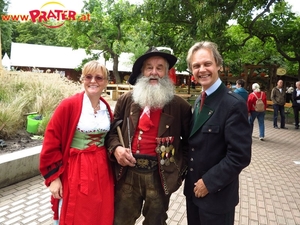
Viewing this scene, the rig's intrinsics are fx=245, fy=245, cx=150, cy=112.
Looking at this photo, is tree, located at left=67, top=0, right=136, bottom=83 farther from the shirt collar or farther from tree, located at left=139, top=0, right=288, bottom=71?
the shirt collar

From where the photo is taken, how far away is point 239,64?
2153 centimetres

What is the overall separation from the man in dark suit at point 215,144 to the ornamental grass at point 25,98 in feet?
13.8

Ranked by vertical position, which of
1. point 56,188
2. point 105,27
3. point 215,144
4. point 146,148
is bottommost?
point 56,188

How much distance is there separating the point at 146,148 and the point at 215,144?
55 cm

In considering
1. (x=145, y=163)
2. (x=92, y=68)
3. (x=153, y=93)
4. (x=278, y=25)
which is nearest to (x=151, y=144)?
(x=145, y=163)

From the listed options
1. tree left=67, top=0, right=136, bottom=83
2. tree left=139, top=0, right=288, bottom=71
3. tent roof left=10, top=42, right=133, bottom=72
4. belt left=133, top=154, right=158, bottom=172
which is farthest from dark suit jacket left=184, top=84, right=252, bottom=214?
tent roof left=10, top=42, right=133, bottom=72

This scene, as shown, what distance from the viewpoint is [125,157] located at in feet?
6.02

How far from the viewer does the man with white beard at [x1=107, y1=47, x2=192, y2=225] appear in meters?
1.92

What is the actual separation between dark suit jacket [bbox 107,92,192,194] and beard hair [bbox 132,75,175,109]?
5 cm

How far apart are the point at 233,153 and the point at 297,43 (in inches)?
551

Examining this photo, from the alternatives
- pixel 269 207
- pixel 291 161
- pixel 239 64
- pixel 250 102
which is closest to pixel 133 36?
pixel 239 64

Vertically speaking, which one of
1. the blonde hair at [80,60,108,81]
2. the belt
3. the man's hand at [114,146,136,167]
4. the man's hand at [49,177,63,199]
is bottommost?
the man's hand at [49,177,63,199]

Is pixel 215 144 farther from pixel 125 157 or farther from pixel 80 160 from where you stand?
pixel 80 160

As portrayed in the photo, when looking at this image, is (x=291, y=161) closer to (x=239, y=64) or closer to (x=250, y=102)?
(x=250, y=102)
